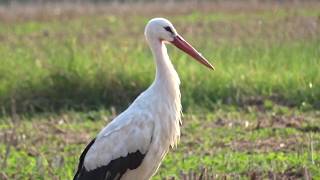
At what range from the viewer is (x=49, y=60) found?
11.0m

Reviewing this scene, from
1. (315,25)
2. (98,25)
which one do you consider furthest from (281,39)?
(98,25)

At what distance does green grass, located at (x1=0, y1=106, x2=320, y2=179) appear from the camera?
6785mm

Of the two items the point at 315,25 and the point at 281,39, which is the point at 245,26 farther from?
the point at 281,39

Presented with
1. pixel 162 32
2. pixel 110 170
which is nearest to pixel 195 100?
pixel 162 32

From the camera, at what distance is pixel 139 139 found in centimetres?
579

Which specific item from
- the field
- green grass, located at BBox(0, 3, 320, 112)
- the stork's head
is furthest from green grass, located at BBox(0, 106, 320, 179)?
the stork's head

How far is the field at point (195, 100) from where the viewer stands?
7066 mm

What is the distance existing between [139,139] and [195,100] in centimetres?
398

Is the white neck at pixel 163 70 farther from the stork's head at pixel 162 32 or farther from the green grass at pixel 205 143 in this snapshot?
the green grass at pixel 205 143

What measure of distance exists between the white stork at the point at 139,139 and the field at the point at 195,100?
1.70 feet

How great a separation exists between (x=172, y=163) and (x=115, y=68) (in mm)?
3432

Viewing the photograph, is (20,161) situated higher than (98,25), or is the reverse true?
(20,161)

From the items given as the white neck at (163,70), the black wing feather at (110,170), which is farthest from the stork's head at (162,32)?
the black wing feather at (110,170)

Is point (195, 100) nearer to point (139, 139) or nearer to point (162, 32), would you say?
point (162, 32)
